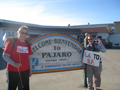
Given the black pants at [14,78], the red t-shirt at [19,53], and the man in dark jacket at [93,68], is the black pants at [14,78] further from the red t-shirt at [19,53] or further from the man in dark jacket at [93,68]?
the man in dark jacket at [93,68]

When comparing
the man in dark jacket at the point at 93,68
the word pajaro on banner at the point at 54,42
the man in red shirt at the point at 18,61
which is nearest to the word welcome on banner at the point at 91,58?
the man in dark jacket at the point at 93,68

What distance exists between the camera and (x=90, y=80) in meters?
2.87

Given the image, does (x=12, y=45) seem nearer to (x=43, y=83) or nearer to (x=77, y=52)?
(x=77, y=52)

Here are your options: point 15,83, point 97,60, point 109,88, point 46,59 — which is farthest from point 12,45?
point 109,88

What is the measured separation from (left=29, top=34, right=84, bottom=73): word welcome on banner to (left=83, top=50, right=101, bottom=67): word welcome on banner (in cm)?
21

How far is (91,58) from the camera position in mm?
2936

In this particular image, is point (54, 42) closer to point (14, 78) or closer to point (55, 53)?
point (55, 53)

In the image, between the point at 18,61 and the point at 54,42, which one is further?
the point at 54,42

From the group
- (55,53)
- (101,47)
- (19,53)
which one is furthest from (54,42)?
(101,47)

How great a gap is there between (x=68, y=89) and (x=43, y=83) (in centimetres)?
98

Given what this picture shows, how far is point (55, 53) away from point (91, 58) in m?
1.08

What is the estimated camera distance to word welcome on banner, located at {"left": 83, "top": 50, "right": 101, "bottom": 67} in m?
2.84

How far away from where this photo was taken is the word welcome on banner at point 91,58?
284 cm

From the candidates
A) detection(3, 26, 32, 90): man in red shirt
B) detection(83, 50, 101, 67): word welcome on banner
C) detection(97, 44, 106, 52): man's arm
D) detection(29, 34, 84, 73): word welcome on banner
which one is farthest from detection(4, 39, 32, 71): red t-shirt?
detection(97, 44, 106, 52): man's arm
